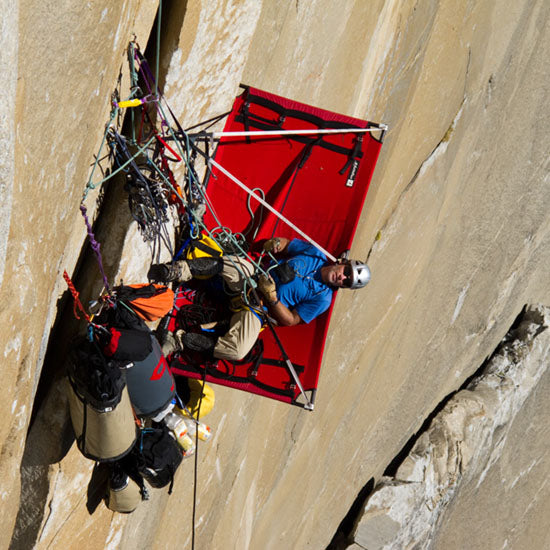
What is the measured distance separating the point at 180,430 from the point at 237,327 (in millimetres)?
848

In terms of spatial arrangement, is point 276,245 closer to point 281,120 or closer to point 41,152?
point 281,120

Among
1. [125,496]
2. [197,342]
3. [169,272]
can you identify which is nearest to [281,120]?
[169,272]

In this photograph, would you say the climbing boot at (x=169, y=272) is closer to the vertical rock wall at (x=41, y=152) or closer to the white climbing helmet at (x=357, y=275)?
the vertical rock wall at (x=41, y=152)

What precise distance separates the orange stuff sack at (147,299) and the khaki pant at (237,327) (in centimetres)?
66

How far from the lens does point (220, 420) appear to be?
5.97 metres

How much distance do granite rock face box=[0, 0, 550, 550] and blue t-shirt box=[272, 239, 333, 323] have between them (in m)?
1.19

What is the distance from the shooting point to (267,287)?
4.77 metres

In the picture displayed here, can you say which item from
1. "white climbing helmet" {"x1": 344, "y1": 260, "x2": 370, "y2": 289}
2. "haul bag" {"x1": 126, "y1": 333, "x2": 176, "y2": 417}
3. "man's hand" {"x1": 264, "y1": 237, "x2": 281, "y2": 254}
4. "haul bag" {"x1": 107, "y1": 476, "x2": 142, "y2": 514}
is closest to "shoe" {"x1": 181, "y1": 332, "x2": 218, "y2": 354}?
"haul bag" {"x1": 126, "y1": 333, "x2": 176, "y2": 417}

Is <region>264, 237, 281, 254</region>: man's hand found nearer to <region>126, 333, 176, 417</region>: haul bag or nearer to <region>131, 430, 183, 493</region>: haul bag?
<region>126, 333, 176, 417</region>: haul bag

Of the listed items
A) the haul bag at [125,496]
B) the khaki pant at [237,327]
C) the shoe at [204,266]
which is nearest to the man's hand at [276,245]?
the khaki pant at [237,327]

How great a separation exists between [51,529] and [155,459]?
2.94 ft

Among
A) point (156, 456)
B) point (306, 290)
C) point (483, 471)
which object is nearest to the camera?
point (156, 456)

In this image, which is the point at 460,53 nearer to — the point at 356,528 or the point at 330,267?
the point at 330,267

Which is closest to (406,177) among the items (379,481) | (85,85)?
(379,481)
